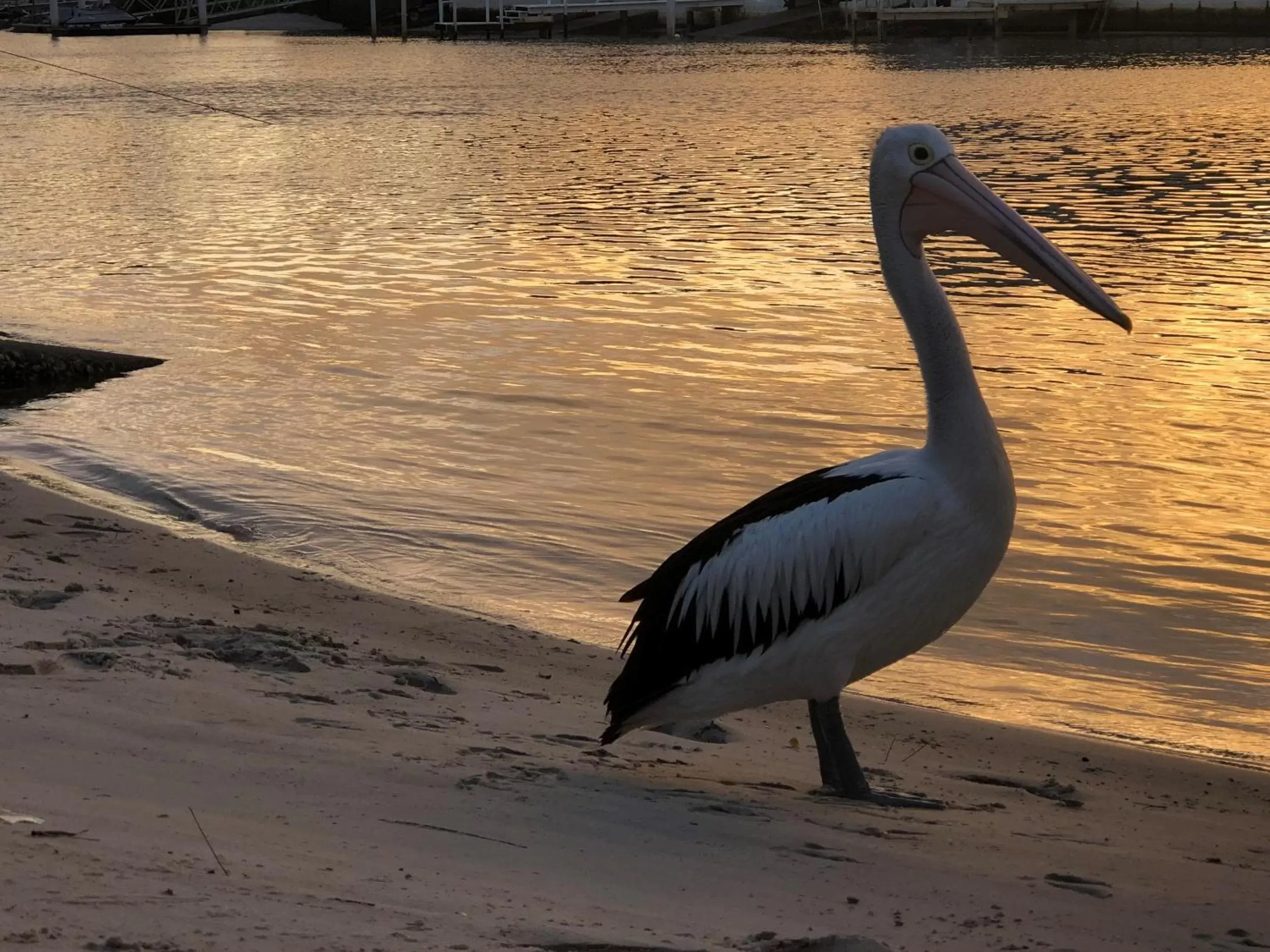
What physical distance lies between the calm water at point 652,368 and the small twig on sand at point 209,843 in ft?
9.66

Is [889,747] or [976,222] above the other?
[976,222]

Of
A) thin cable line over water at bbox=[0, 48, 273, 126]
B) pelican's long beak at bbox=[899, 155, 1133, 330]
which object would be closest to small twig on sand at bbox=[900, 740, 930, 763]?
pelican's long beak at bbox=[899, 155, 1133, 330]

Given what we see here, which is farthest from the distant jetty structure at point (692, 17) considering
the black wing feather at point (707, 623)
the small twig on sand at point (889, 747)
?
the black wing feather at point (707, 623)

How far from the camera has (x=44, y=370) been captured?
10039 mm

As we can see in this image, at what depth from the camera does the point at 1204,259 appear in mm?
13766

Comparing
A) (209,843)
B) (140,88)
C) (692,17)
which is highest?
(692,17)

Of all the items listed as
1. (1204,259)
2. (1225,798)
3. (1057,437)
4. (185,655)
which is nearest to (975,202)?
(1225,798)

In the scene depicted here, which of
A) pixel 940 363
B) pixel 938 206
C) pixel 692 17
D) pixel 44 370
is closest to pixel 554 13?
pixel 692 17

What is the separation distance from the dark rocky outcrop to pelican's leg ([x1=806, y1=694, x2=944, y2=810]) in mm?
7091

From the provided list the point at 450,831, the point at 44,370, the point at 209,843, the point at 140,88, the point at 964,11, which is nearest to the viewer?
the point at 209,843

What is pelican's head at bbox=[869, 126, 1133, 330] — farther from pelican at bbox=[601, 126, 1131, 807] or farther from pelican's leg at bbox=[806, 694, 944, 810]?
pelican's leg at bbox=[806, 694, 944, 810]

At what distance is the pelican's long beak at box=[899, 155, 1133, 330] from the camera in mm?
3941

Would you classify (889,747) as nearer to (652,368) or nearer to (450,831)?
(450,831)

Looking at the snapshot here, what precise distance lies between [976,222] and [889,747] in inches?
59.9
